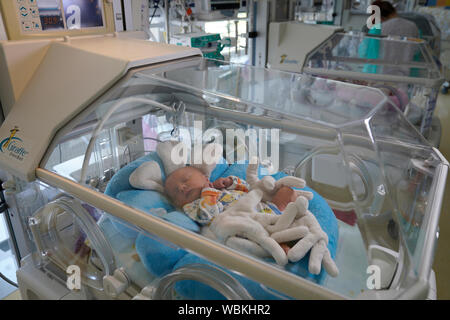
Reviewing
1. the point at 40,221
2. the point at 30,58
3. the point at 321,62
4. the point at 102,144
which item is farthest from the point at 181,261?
the point at 321,62

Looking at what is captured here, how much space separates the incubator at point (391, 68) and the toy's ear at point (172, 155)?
1.77m

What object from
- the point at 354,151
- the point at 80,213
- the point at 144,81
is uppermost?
the point at 144,81

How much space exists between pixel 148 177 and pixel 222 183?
0.29m

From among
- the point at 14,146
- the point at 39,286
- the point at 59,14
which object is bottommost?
the point at 39,286

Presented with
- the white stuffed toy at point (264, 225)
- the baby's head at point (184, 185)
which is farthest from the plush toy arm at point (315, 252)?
the baby's head at point (184, 185)

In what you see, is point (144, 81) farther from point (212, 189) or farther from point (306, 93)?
point (306, 93)

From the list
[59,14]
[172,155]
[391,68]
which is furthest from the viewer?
[391,68]

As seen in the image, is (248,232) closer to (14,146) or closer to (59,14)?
(14,146)

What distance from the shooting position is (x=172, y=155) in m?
1.44

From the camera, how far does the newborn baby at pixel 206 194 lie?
3.94 ft

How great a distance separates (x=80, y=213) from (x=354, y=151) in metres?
0.86

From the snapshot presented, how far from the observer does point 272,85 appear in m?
1.76

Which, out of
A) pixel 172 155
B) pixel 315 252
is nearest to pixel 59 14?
pixel 172 155
